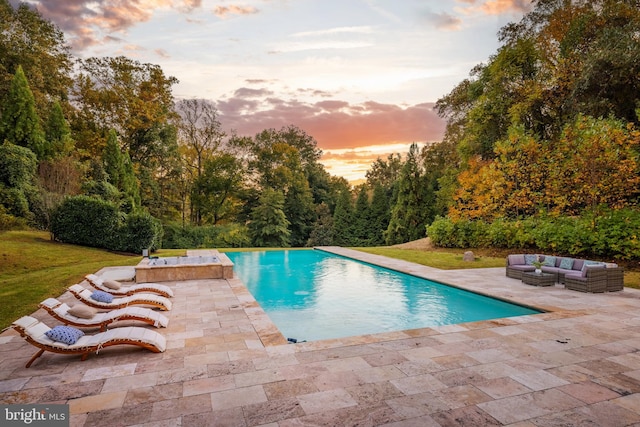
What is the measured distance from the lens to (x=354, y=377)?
4012 mm

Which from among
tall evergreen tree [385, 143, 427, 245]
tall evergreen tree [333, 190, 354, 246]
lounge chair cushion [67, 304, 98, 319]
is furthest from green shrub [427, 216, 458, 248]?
lounge chair cushion [67, 304, 98, 319]

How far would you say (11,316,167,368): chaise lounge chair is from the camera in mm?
4332

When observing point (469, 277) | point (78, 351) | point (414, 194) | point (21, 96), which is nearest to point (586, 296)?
point (469, 277)

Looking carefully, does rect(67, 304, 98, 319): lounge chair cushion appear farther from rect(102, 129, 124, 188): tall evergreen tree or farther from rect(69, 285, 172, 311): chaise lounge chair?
rect(102, 129, 124, 188): tall evergreen tree

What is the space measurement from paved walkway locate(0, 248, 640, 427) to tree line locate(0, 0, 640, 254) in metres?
9.66

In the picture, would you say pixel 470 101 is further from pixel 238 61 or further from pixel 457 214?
pixel 238 61

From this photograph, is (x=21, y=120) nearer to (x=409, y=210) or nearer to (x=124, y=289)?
(x=124, y=289)

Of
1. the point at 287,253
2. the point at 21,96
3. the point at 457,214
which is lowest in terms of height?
the point at 287,253

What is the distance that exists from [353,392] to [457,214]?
1638 cm

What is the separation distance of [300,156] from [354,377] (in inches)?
1359

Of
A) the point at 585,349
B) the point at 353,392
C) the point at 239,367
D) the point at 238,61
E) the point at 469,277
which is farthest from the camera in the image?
the point at 238,61

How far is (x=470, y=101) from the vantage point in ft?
79.3

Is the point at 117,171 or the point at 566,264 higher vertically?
the point at 117,171

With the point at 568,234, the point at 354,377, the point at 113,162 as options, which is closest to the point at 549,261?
the point at 568,234
